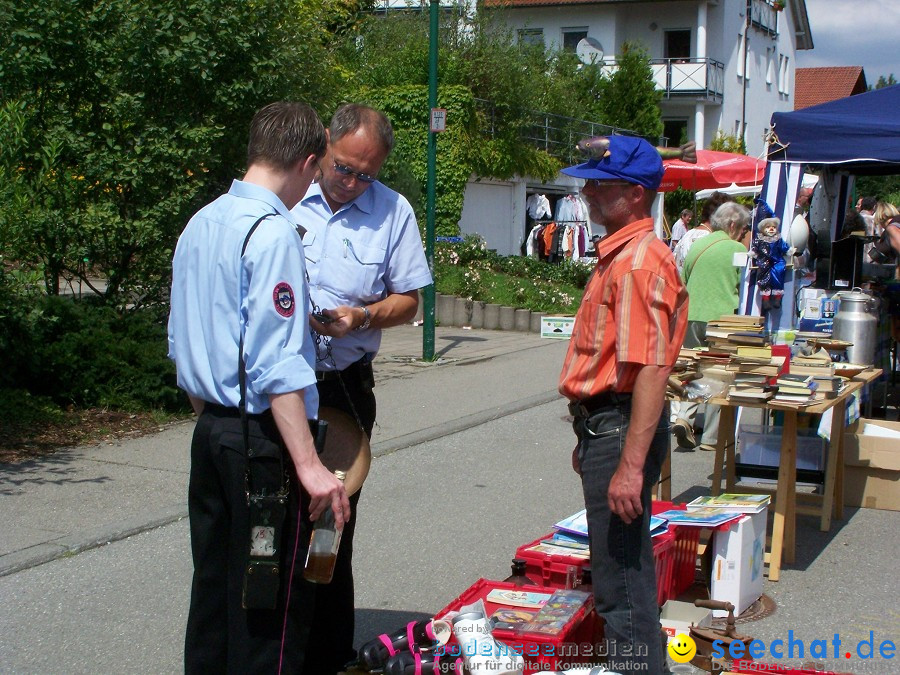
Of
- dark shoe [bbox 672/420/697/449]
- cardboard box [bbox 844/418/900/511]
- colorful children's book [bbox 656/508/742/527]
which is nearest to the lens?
colorful children's book [bbox 656/508/742/527]

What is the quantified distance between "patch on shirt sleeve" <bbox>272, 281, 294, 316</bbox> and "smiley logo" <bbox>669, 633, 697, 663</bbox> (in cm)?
227

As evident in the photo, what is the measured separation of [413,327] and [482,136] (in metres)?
7.40

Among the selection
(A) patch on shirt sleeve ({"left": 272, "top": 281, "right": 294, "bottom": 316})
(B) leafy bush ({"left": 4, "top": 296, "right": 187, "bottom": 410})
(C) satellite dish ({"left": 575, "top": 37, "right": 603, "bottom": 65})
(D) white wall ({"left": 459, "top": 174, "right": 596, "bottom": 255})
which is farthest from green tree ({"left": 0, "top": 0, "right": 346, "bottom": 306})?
(C) satellite dish ({"left": 575, "top": 37, "right": 603, "bottom": 65})

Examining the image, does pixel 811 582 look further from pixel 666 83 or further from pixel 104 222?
pixel 666 83

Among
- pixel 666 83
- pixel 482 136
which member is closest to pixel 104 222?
pixel 482 136

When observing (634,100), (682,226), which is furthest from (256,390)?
(634,100)

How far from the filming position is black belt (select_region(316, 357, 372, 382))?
3.51m

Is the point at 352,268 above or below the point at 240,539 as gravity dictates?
above

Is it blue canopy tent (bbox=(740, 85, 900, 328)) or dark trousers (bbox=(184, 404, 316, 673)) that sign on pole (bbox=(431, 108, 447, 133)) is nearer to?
blue canopy tent (bbox=(740, 85, 900, 328))

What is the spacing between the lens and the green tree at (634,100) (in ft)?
107

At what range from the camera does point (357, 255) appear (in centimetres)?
351

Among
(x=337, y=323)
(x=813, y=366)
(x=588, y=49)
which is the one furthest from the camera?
(x=588, y=49)

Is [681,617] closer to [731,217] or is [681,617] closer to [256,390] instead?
[256,390]

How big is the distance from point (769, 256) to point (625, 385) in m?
5.08
